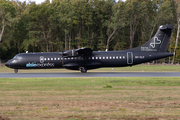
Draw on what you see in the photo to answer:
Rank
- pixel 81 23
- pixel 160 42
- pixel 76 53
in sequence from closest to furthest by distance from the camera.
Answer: pixel 76 53 → pixel 160 42 → pixel 81 23

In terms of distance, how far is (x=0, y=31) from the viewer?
62625 mm

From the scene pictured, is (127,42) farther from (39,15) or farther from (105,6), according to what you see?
(39,15)

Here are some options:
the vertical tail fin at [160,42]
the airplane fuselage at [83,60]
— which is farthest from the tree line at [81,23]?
the vertical tail fin at [160,42]

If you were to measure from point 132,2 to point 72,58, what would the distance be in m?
44.1

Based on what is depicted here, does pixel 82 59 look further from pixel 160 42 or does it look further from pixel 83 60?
pixel 160 42

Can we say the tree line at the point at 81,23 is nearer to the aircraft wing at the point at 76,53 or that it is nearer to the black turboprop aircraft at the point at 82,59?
the black turboprop aircraft at the point at 82,59

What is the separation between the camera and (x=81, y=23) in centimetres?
7106

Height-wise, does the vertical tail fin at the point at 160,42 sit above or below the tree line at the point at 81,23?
below

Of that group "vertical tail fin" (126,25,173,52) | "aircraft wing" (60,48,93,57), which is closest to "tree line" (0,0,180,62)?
"aircraft wing" (60,48,93,57)

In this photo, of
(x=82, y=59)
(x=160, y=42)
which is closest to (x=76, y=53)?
(x=82, y=59)

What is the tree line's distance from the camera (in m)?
65.3

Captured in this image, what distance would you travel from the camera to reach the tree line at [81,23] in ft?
214

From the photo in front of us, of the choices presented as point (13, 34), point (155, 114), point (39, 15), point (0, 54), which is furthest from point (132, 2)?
point (155, 114)

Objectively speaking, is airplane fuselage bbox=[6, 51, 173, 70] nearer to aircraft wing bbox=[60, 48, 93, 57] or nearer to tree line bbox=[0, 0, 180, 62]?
aircraft wing bbox=[60, 48, 93, 57]
